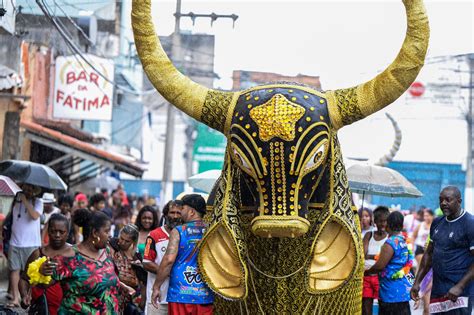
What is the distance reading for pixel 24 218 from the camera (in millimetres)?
14008

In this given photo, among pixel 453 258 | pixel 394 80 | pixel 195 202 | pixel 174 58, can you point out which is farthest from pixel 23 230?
pixel 174 58

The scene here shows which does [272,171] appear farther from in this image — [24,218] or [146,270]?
[24,218]

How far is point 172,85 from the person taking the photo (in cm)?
731

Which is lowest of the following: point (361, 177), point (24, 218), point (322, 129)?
point (24, 218)

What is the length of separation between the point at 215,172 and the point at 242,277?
6.97 m

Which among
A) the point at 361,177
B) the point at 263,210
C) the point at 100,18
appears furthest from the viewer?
the point at 100,18

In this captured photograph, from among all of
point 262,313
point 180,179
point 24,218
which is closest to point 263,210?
point 262,313

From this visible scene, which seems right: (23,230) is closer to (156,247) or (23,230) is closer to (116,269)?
(156,247)

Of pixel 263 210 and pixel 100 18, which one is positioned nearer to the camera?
pixel 263 210

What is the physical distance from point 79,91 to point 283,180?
1579cm

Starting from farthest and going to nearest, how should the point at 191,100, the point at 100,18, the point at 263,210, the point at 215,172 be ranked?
the point at 100,18
the point at 215,172
the point at 191,100
the point at 263,210

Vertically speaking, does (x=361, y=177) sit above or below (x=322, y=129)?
below

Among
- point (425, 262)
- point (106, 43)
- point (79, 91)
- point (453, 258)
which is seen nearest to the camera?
point (453, 258)

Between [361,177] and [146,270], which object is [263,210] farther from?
[361,177]
